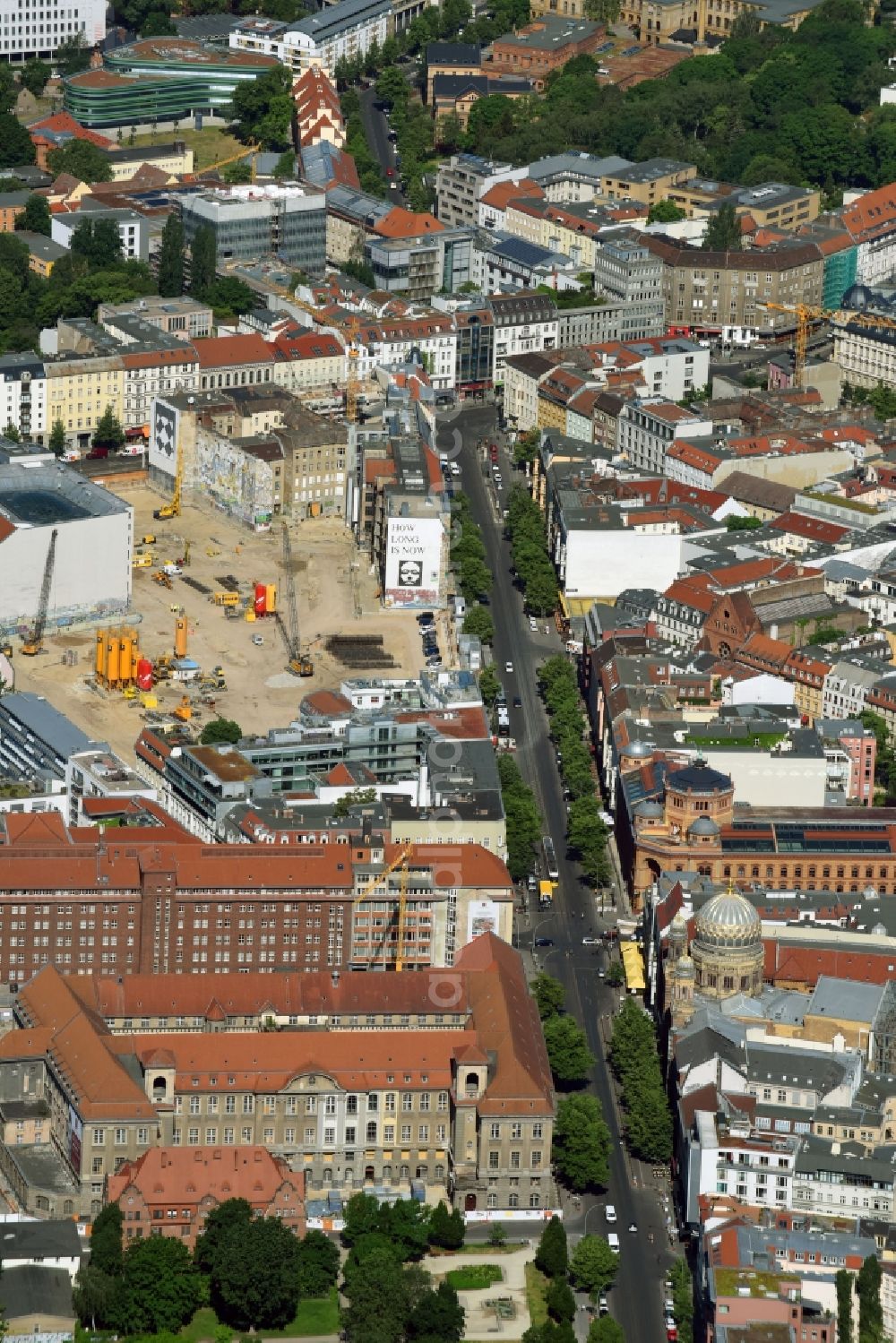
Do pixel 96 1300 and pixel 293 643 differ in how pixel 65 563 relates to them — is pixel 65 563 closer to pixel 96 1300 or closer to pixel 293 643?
pixel 293 643

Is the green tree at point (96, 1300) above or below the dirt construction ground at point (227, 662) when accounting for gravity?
above

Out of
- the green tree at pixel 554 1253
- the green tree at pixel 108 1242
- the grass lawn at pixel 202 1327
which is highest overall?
the green tree at pixel 108 1242

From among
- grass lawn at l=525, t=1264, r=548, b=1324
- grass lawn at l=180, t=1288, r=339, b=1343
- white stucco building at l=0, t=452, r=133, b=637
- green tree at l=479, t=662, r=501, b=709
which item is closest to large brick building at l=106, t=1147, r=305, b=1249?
grass lawn at l=180, t=1288, r=339, b=1343

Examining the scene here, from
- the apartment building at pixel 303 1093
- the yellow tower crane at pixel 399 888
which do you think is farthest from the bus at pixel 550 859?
the apartment building at pixel 303 1093

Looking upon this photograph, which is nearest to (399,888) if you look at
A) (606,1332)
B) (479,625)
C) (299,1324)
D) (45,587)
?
(299,1324)

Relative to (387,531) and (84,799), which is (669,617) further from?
(84,799)

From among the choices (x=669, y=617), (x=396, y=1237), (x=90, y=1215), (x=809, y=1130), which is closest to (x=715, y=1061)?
(x=809, y=1130)

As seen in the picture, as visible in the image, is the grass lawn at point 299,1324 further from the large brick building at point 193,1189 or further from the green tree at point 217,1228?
the large brick building at point 193,1189
